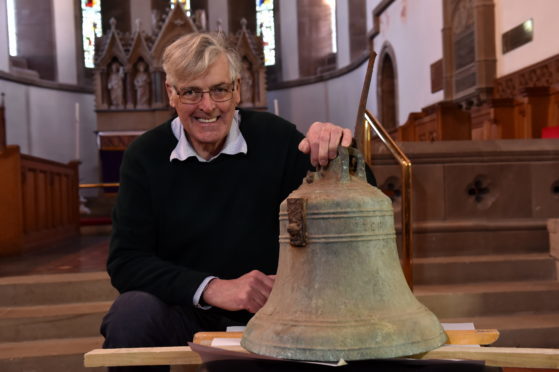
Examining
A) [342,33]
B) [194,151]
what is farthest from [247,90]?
[194,151]

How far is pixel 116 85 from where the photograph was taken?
14453 mm

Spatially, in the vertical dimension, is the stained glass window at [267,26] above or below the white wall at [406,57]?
above

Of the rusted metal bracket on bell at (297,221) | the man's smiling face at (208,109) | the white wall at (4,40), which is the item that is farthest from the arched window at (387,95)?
the rusted metal bracket on bell at (297,221)

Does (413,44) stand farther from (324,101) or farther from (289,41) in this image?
(289,41)

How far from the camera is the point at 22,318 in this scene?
3516 mm

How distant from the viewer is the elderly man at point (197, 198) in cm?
172

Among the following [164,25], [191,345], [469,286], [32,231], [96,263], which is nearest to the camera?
[191,345]

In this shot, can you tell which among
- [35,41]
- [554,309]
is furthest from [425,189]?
[35,41]

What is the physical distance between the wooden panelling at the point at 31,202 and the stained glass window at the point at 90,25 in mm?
10094

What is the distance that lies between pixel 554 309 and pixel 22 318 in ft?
8.97

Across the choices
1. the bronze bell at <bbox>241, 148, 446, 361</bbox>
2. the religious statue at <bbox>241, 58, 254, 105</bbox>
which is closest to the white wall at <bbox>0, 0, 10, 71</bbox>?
the religious statue at <bbox>241, 58, 254, 105</bbox>

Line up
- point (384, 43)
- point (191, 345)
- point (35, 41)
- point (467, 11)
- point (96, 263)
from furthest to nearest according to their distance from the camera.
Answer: point (35, 41), point (384, 43), point (467, 11), point (96, 263), point (191, 345)

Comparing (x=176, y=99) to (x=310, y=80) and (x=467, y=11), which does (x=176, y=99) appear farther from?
(x=310, y=80)

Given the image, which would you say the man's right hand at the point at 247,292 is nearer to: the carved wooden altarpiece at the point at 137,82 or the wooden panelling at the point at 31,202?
the wooden panelling at the point at 31,202
